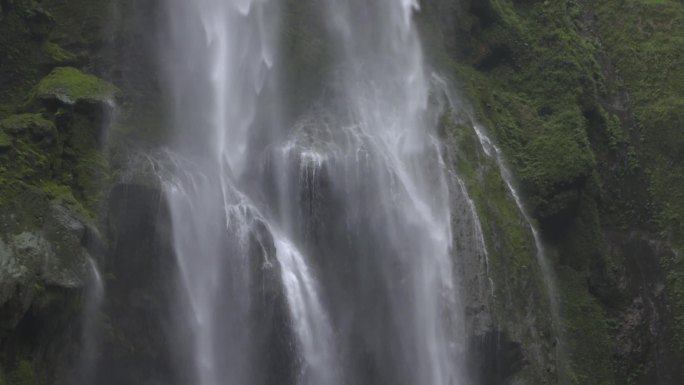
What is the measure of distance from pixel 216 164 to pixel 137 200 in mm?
2900

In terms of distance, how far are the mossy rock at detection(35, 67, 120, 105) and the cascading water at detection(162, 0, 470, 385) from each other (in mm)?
1953

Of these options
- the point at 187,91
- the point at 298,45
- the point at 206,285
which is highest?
the point at 298,45

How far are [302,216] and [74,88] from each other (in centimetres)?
628

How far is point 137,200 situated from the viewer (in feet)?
61.4

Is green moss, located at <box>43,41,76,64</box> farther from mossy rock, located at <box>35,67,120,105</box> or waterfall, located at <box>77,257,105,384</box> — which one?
waterfall, located at <box>77,257,105,384</box>

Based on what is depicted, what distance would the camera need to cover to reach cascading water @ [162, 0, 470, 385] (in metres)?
18.5

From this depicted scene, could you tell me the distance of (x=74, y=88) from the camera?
1958cm

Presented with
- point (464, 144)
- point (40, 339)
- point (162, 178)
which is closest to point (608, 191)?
point (464, 144)

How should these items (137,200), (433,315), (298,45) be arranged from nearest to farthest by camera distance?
(137,200) → (433,315) → (298,45)

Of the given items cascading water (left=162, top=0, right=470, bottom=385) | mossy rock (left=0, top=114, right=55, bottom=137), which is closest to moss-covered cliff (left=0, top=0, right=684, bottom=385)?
mossy rock (left=0, top=114, right=55, bottom=137)

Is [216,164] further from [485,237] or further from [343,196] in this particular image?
[485,237]

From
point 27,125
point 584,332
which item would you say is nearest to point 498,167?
point 584,332

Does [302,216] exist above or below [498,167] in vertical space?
below

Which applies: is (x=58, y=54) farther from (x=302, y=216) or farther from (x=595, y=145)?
(x=595, y=145)
